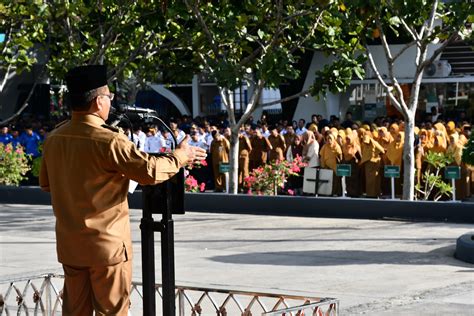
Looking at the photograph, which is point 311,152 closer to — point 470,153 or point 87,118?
point 470,153

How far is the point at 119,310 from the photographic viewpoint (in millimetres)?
6359

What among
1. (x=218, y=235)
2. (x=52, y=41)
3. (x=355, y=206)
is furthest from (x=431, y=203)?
(x=52, y=41)

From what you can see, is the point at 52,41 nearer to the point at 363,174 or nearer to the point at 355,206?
the point at 363,174

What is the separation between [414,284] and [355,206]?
312 inches

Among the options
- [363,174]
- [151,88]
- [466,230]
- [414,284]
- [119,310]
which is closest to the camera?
[119,310]

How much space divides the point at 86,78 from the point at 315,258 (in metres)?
9.35

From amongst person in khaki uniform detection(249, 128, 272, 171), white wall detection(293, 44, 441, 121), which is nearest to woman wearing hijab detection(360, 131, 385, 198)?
person in khaki uniform detection(249, 128, 272, 171)

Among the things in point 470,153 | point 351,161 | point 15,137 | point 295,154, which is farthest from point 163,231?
point 15,137

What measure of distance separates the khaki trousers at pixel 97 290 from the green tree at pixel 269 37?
13.6m

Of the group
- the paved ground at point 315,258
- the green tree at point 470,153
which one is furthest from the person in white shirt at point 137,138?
the green tree at point 470,153

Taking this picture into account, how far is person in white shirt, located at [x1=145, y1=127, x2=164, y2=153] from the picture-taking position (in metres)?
30.3

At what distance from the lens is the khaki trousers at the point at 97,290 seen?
6.31 meters

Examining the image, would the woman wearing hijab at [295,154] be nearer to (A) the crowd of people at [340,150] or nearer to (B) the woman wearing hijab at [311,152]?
(A) the crowd of people at [340,150]

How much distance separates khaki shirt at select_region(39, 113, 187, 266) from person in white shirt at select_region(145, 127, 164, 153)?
23.7 m
